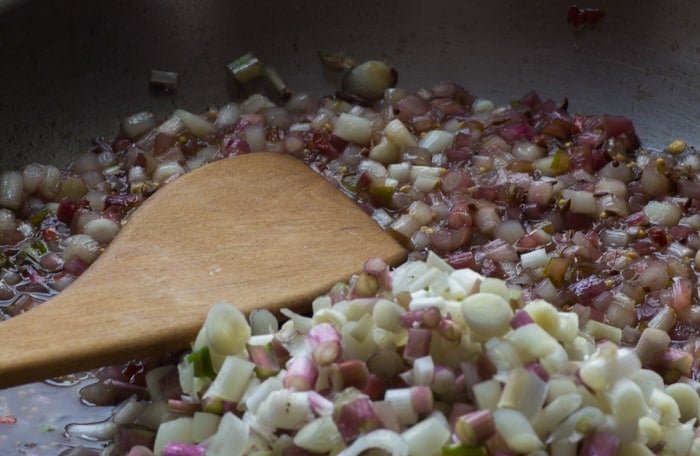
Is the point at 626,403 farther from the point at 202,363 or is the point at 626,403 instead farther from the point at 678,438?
the point at 202,363

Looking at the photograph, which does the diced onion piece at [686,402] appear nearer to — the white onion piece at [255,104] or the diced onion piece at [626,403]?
the diced onion piece at [626,403]

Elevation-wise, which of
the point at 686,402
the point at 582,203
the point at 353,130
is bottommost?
the point at 686,402

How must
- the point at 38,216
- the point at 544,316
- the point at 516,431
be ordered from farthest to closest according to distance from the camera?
the point at 38,216 < the point at 544,316 < the point at 516,431

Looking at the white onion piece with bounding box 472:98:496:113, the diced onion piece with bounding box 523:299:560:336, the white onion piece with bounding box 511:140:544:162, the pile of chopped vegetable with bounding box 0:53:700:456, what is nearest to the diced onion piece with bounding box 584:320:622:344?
the pile of chopped vegetable with bounding box 0:53:700:456

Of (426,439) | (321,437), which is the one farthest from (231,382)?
(426,439)

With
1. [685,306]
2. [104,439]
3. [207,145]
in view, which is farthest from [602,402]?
[207,145]

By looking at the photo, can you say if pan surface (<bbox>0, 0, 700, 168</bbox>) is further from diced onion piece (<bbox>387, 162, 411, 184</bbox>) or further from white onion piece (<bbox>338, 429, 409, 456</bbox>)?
white onion piece (<bbox>338, 429, 409, 456</bbox>)

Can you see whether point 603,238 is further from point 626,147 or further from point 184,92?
point 184,92
